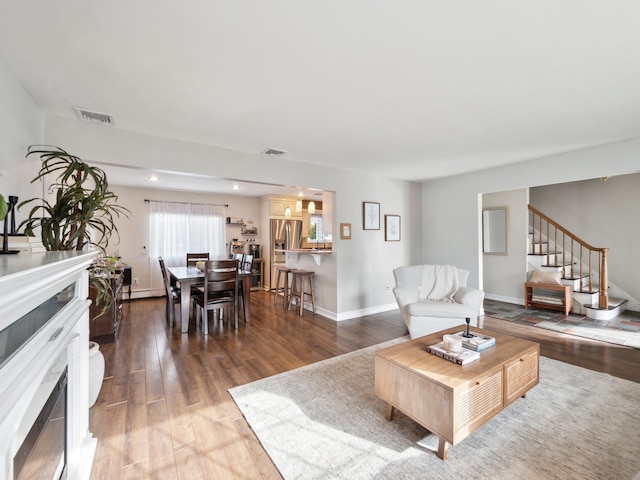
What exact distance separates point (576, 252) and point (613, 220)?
0.77 m

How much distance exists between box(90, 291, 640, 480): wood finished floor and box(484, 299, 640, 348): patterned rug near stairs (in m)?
0.30

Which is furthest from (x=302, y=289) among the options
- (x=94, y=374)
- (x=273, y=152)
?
(x=94, y=374)

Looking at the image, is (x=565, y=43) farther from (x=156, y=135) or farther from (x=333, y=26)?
(x=156, y=135)

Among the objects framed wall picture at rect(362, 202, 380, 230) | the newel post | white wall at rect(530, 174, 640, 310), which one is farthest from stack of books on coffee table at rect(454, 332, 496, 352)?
white wall at rect(530, 174, 640, 310)

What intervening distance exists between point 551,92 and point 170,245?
6815mm

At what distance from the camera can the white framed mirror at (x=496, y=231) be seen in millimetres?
5609

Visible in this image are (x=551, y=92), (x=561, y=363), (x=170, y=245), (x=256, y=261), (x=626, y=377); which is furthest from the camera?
(x=256, y=261)

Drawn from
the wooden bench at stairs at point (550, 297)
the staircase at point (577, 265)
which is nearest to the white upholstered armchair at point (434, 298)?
the wooden bench at stairs at point (550, 297)

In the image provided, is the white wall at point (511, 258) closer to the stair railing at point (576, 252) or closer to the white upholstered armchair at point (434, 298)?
the stair railing at point (576, 252)

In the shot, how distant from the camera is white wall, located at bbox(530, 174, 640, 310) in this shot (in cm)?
494

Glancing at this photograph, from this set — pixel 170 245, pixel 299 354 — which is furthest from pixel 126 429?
pixel 170 245

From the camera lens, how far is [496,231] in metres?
5.80

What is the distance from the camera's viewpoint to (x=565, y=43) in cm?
168

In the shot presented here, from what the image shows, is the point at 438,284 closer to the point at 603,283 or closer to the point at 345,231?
the point at 345,231
